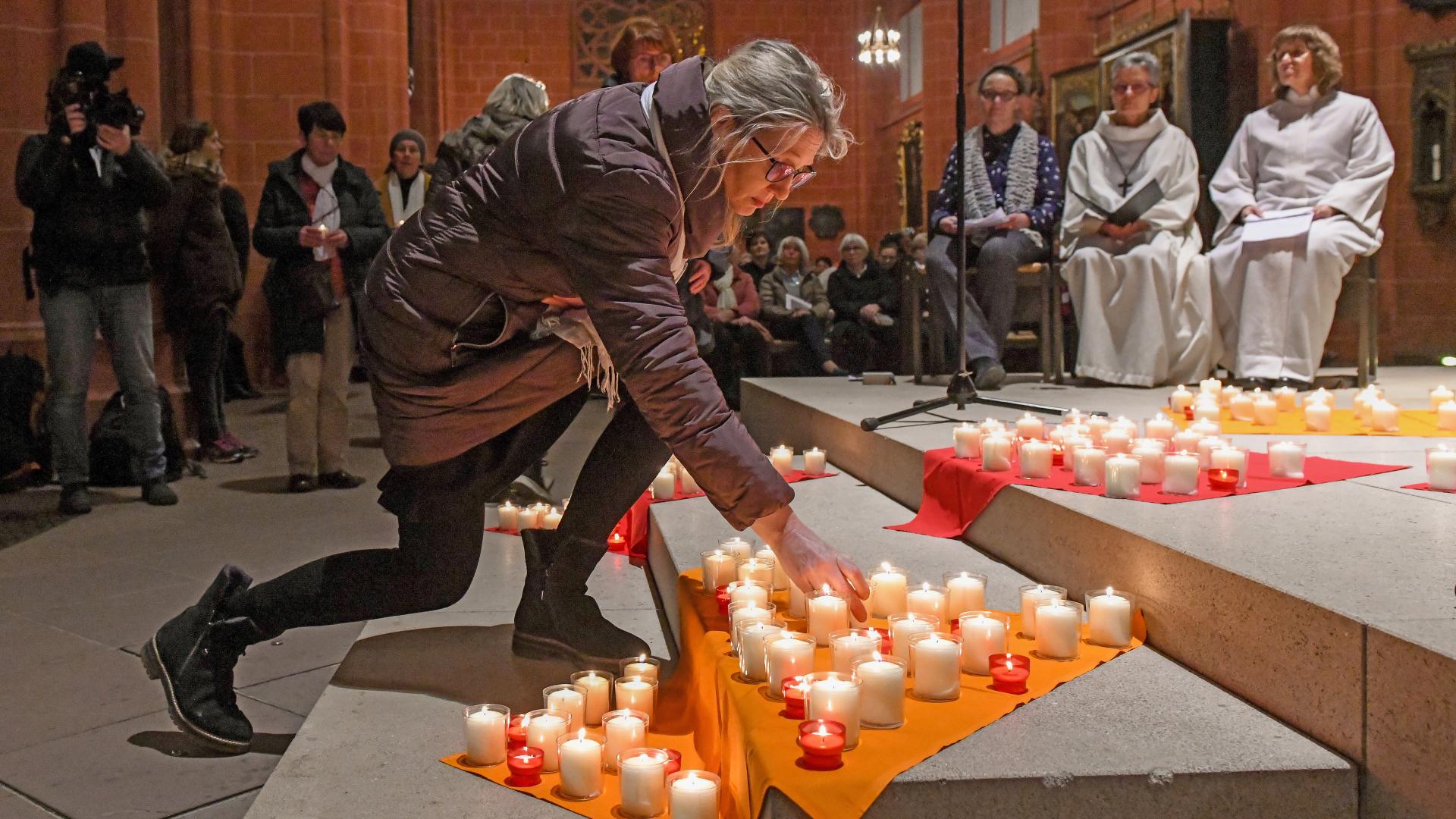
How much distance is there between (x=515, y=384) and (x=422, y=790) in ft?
2.51

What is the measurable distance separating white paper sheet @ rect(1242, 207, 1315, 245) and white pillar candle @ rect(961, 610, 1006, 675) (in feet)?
14.3

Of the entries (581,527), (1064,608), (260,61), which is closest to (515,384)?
(581,527)

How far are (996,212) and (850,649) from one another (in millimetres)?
4478

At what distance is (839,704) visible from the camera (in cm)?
176

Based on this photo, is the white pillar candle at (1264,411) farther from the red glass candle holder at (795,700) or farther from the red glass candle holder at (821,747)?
the red glass candle holder at (821,747)

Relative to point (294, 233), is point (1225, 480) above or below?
below

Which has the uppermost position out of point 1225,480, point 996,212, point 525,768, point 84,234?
point 996,212

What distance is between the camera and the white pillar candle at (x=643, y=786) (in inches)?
72.5

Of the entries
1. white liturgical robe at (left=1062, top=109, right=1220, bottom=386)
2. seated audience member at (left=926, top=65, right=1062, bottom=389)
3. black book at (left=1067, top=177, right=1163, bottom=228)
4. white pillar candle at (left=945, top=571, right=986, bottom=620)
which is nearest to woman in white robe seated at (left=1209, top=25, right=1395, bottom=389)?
white liturgical robe at (left=1062, top=109, right=1220, bottom=386)

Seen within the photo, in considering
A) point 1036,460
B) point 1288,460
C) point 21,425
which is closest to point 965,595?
point 1036,460

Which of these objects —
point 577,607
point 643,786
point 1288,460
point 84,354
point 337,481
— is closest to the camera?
point 643,786

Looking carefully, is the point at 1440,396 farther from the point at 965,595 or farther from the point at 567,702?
the point at 567,702

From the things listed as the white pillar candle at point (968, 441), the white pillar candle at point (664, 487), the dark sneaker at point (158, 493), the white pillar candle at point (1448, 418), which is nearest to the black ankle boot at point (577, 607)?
the white pillar candle at point (968, 441)

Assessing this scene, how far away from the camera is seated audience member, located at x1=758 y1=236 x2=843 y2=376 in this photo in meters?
9.70
